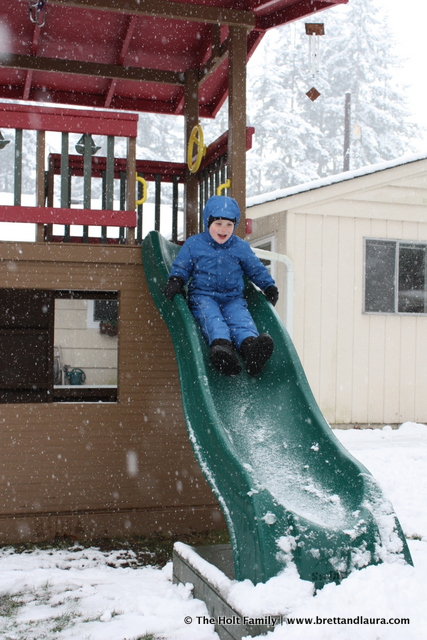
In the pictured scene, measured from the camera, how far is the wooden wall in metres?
5.01

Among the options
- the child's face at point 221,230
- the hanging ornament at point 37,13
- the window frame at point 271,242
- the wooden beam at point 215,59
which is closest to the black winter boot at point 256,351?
the child's face at point 221,230

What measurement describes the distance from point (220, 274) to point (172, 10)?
2281 millimetres

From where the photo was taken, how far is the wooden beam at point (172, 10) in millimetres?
5414

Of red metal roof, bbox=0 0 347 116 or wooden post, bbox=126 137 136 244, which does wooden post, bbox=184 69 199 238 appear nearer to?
red metal roof, bbox=0 0 347 116

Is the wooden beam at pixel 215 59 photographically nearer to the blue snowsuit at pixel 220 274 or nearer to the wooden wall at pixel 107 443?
the blue snowsuit at pixel 220 274

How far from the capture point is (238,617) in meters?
3.03

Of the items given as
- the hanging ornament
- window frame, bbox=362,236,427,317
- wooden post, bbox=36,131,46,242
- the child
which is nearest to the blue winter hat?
the child

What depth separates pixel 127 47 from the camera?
6758 millimetres

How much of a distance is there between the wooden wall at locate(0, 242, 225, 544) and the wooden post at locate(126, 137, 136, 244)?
22cm

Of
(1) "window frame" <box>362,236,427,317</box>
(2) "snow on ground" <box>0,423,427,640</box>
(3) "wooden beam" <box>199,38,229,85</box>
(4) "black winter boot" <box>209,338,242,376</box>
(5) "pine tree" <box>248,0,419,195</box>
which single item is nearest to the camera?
(2) "snow on ground" <box>0,423,427,640</box>

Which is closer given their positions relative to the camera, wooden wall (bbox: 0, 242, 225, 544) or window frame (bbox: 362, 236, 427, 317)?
wooden wall (bbox: 0, 242, 225, 544)

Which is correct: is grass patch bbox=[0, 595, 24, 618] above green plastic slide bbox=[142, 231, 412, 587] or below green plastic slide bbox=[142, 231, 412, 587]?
below

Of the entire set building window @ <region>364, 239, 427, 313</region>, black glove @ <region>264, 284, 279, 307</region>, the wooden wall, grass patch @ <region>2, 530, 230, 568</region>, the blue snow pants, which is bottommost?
grass patch @ <region>2, 530, 230, 568</region>

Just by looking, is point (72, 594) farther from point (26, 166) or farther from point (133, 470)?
point (26, 166)
